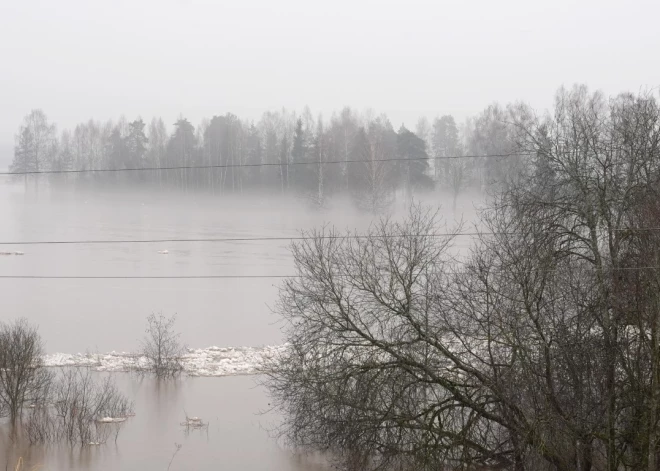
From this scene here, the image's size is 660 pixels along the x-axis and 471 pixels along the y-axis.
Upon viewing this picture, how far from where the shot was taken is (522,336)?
11195 millimetres

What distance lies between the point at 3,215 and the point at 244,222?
19135 millimetres

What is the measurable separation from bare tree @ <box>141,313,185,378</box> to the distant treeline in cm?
1209

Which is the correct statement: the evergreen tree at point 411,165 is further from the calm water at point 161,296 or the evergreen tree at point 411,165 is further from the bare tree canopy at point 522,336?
the bare tree canopy at point 522,336

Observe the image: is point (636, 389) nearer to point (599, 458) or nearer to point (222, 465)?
point (599, 458)

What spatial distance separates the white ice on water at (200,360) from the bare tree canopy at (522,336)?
1069cm

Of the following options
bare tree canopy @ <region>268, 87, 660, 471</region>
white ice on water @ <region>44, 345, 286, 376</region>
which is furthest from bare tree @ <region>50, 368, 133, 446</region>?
bare tree canopy @ <region>268, 87, 660, 471</region>

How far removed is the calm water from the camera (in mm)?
15562

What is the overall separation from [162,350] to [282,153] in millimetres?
21077

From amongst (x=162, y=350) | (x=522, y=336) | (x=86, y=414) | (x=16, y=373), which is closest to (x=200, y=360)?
(x=162, y=350)

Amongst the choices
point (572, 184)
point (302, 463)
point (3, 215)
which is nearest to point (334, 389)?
point (302, 463)

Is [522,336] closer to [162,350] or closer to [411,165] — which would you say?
[162,350]

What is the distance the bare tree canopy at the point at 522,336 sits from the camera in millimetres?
10688

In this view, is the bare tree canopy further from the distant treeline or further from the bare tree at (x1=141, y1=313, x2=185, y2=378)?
the distant treeline

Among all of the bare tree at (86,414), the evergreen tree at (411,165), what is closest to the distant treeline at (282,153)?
the evergreen tree at (411,165)
